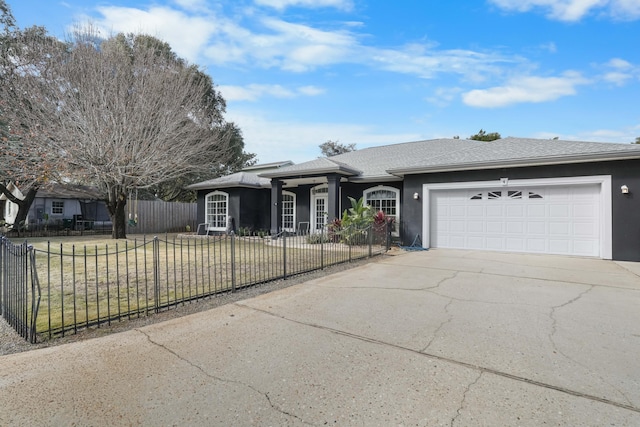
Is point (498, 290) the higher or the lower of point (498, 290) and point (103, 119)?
the lower

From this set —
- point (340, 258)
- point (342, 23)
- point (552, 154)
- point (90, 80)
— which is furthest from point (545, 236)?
point (90, 80)

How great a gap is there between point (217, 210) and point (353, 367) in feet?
52.5

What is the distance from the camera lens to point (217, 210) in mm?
17750

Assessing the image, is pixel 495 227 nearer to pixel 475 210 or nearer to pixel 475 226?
pixel 475 226

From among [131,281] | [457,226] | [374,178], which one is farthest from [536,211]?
[131,281]

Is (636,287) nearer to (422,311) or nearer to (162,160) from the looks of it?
(422,311)

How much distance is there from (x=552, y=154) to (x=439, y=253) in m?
4.40

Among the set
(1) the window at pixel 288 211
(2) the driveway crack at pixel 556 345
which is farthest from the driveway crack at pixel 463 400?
(1) the window at pixel 288 211

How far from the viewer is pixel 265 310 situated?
4.67m

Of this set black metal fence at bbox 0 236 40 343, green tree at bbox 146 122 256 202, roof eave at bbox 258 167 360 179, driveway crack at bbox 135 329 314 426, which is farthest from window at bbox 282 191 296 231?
driveway crack at bbox 135 329 314 426

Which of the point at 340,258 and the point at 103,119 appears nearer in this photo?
the point at 340,258

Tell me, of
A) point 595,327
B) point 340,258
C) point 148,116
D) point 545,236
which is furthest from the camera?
point 148,116

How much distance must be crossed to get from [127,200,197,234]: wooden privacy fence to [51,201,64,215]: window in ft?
25.4

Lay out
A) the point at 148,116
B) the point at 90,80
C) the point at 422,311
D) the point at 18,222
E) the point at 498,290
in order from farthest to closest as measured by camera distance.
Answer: the point at 18,222
the point at 148,116
the point at 90,80
the point at 498,290
the point at 422,311
